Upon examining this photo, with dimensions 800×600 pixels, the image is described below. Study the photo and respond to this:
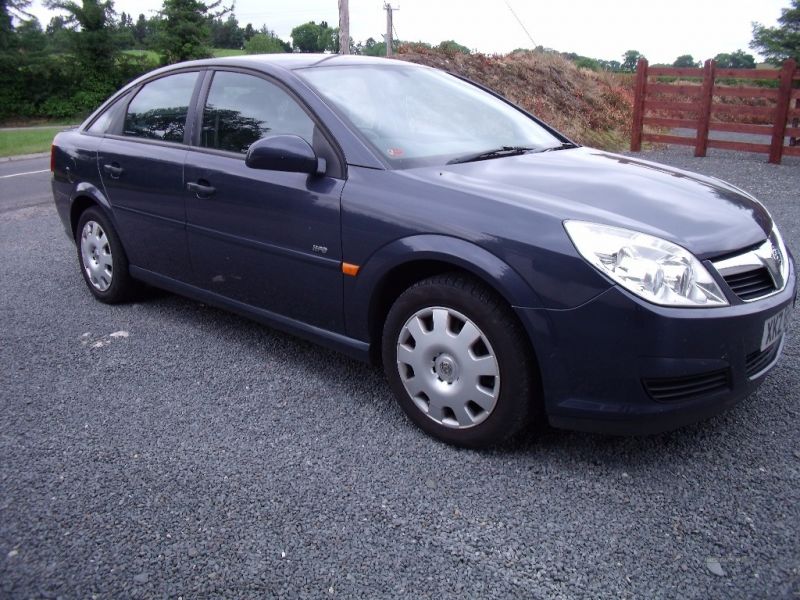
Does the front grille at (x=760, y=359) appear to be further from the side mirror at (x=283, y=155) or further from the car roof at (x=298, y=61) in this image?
the car roof at (x=298, y=61)

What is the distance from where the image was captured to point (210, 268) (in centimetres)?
382

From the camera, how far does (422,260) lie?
2859 mm

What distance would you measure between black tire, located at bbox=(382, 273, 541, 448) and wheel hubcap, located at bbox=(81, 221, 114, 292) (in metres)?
2.54

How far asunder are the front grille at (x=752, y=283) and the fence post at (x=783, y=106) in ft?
37.2

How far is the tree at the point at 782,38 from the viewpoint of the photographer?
59.5ft

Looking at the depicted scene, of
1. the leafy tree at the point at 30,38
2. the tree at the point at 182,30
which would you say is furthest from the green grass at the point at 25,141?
the tree at the point at 182,30

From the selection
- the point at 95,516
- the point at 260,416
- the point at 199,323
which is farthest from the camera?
the point at 199,323

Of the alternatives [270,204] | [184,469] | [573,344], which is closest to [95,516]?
[184,469]

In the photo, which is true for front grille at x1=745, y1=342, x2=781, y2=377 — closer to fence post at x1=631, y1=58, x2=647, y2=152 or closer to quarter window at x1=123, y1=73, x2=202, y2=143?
quarter window at x1=123, y1=73, x2=202, y2=143

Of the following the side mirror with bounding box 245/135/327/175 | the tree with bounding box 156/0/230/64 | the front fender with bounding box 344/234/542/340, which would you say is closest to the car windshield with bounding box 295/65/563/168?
the side mirror with bounding box 245/135/327/175

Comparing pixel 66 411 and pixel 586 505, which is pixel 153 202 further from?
pixel 586 505

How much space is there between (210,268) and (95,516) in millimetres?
1643

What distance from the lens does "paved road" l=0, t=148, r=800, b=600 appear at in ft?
7.09

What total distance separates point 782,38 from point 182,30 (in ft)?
76.3
